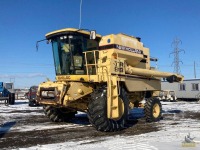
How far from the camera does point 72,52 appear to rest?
447 inches

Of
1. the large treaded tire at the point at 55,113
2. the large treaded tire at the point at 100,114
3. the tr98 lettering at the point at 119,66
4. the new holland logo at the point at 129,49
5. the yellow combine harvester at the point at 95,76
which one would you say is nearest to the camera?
the large treaded tire at the point at 100,114

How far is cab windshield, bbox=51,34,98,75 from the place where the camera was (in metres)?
11.3

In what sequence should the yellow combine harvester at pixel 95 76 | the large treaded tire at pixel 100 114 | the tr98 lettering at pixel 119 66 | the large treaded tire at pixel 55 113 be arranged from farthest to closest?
the large treaded tire at pixel 55 113, the tr98 lettering at pixel 119 66, the yellow combine harvester at pixel 95 76, the large treaded tire at pixel 100 114

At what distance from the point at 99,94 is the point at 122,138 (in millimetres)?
2045

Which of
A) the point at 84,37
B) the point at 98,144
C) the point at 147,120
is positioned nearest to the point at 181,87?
the point at 147,120

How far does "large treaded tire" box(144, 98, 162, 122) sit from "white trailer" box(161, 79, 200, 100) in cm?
2243

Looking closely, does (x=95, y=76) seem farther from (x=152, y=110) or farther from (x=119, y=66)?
(x=152, y=110)

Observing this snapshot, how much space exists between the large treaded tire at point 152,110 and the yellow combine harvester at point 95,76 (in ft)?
0.38

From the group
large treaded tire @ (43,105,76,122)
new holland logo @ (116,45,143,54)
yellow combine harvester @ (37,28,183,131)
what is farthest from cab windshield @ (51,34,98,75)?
large treaded tire @ (43,105,76,122)

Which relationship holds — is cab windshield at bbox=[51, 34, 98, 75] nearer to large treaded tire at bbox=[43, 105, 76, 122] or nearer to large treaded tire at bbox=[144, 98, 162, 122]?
large treaded tire at bbox=[43, 105, 76, 122]

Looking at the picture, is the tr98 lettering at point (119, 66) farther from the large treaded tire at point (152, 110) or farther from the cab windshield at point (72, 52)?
the large treaded tire at point (152, 110)

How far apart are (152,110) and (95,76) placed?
387 centimetres

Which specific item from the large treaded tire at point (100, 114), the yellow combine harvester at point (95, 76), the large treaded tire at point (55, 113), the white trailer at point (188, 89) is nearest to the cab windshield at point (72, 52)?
the yellow combine harvester at point (95, 76)

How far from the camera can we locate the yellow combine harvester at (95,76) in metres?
10.2
